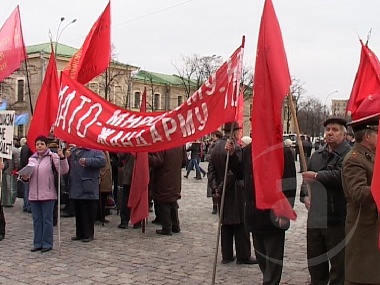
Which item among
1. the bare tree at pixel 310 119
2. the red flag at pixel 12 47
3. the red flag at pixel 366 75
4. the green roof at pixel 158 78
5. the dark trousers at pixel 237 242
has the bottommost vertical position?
the dark trousers at pixel 237 242

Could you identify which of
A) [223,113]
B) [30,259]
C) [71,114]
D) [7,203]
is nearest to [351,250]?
[223,113]

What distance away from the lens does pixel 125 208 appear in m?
9.45

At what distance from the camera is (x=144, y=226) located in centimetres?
895

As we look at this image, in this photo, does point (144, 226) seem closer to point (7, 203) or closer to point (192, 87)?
point (7, 203)

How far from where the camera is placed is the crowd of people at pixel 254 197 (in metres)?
3.95

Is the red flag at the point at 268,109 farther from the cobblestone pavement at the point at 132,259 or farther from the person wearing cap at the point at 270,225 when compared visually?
the cobblestone pavement at the point at 132,259

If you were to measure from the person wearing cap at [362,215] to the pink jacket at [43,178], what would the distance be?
4675 mm

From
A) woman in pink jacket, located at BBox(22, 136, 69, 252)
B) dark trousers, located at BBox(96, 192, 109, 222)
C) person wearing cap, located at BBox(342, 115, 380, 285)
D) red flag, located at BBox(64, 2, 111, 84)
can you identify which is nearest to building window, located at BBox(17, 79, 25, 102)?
dark trousers, located at BBox(96, 192, 109, 222)

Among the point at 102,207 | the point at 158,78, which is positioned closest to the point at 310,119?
the point at 158,78

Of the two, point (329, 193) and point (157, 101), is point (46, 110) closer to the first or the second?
point (329, 193)

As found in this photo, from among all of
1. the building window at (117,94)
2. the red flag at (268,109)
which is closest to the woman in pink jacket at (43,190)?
the red flag at (268,109)

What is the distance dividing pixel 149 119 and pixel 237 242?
2082mm

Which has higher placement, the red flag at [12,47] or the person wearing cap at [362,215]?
the red flag at [12,47]

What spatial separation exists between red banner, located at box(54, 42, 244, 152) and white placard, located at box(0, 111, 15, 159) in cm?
140
